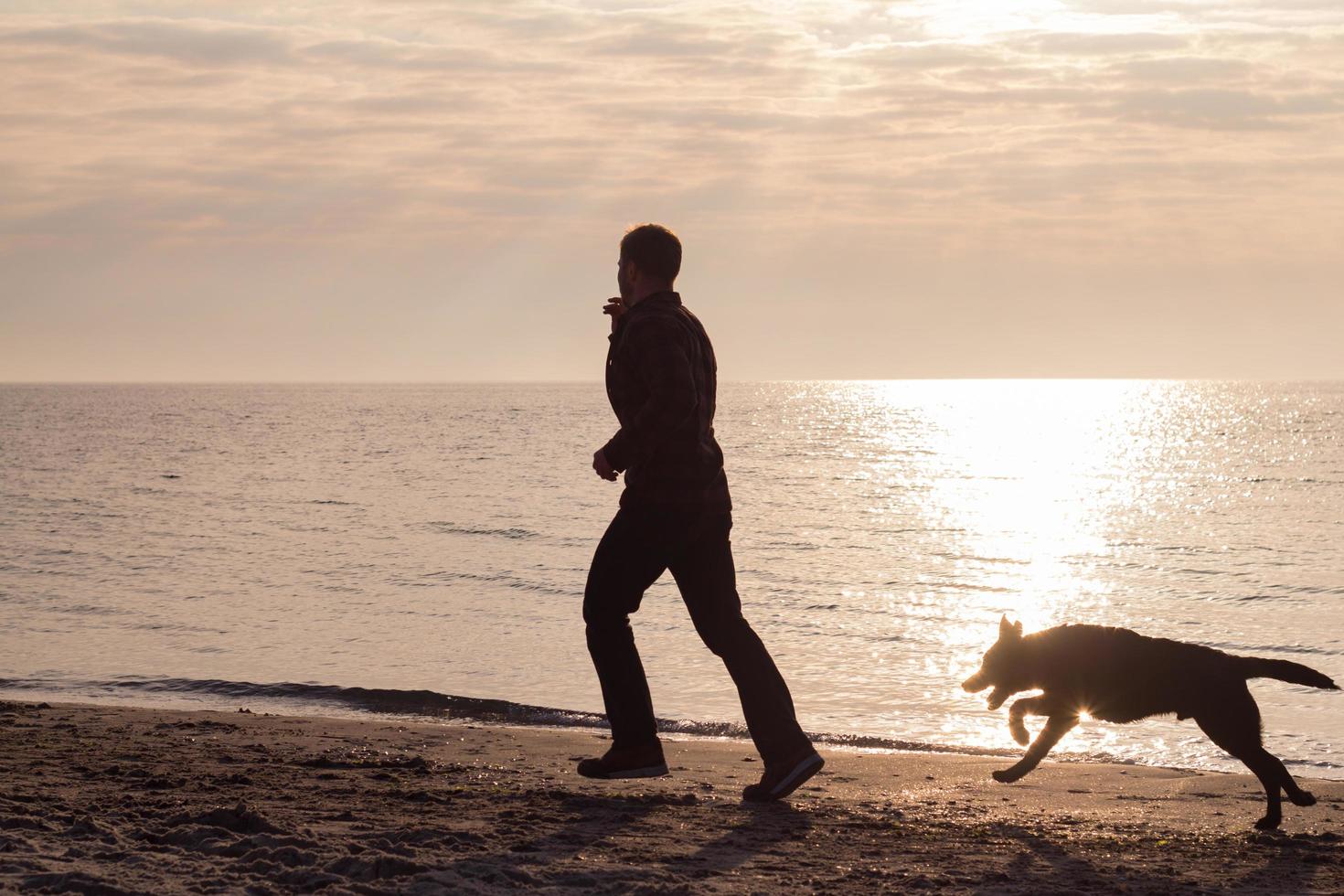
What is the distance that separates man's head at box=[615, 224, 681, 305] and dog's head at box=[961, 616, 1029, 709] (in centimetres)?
216

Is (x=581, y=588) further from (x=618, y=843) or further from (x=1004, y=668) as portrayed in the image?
(x=618, y=843)

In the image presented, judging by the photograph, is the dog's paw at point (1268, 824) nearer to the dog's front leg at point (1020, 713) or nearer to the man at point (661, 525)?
the dog's front leg at point (1020, 713)

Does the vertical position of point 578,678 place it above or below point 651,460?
below

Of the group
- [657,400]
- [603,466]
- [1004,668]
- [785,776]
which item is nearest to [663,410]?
[657,400]

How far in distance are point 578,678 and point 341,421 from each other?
9552cm

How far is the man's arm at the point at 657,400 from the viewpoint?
16.4 feet

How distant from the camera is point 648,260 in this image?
210 inches

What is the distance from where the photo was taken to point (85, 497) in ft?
104

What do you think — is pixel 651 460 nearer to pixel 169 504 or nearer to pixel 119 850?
pixel 119 850

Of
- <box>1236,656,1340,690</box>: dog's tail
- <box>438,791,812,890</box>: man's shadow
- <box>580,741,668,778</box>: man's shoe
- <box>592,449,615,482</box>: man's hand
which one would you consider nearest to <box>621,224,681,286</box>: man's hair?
<box>592,449,615,482</box>: man's hand

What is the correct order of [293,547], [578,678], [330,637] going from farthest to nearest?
[293,547]
[330,637]
[578,678]

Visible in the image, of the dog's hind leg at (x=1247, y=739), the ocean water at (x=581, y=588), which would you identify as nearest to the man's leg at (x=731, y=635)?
the dog's hind leg at (x=1247, y=739)

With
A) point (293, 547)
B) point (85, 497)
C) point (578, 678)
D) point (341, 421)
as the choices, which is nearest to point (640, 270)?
point (578, 678)

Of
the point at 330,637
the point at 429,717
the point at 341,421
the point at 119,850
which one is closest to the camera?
the point at 119,850
